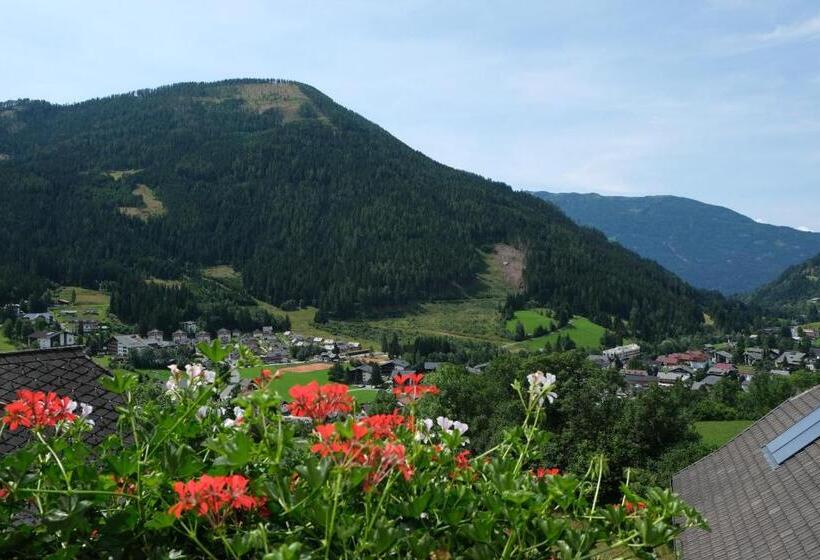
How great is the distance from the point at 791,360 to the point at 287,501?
5475 inches

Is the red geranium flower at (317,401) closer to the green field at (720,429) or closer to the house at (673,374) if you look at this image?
the green field at (720,429)

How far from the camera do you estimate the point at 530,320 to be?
14938 cm

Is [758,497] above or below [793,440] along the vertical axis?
below

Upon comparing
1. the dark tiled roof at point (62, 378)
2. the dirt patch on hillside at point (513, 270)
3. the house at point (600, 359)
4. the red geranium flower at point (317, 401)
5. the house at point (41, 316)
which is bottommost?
the house at point (600, 359)

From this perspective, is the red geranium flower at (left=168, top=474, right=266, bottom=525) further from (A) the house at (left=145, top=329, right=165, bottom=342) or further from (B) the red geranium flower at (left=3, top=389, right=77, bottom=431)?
(A) the house at (left=145, top=329, right=165, bottom=342)

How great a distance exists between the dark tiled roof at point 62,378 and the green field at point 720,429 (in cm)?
4267

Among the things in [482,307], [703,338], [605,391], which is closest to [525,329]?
[482,307]

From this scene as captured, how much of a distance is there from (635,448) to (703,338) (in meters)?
142

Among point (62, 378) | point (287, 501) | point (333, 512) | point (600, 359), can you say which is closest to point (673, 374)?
point (600, 359)

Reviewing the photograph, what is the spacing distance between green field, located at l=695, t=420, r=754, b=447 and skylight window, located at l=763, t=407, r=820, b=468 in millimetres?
32250

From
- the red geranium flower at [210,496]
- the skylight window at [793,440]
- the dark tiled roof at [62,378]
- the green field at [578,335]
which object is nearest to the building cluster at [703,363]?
the green field at [578,335]

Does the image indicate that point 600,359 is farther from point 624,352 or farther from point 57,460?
point 57,460

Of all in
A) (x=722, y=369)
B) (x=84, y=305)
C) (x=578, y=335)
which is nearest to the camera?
(x=722, y=369)

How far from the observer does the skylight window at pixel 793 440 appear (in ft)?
41.7
